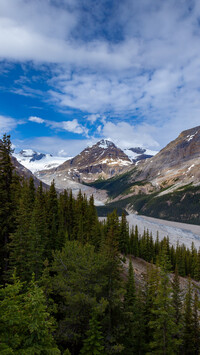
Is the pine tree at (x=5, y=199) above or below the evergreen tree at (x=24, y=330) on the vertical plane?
above

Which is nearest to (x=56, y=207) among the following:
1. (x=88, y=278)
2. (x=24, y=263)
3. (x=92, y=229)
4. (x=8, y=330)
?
(x=92, y=229)

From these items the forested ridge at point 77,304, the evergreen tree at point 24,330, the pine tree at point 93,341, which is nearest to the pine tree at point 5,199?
the forested ridge at point 77,304

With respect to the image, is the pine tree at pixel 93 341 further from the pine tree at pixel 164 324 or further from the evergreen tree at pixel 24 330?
the evergreen tree at pixel 24 330

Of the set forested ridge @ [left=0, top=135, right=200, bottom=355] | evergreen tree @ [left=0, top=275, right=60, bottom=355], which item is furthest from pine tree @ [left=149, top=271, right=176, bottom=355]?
evergreen tree @ [left=0, top=275, right=60, bottom=355]

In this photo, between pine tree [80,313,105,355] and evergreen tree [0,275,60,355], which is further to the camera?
pine tree [80,313,105,355]

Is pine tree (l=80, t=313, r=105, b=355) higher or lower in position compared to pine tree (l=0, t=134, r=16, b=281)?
lower

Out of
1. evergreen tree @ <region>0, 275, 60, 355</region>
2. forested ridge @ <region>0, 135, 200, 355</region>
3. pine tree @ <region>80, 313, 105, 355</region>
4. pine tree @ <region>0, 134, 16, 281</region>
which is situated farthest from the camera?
pine tree @ <region>0, 134, 16, 281</region>

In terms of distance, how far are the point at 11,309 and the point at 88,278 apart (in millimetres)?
10975

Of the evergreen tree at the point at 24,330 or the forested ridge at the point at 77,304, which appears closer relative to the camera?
the evergreen tree at the point at 24,330

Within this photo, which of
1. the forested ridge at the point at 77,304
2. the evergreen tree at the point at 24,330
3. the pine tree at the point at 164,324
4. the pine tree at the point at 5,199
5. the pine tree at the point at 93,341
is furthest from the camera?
the pine tree at the point at 5,199

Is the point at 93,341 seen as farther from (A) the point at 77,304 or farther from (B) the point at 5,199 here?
(B) the point at 5,199

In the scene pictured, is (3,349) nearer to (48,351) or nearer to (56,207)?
(48,351)

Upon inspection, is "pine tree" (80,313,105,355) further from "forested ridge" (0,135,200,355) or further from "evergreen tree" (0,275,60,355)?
"evergreen tree" (0,275,60,355)

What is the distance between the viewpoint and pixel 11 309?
9672 mm
